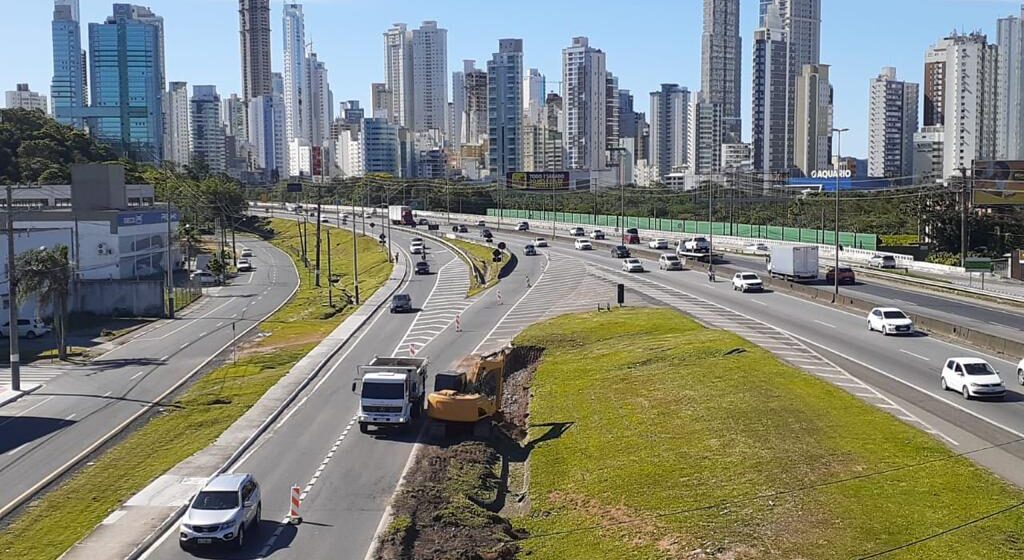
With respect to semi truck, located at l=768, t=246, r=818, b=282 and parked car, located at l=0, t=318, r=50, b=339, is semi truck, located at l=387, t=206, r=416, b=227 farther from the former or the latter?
parked car, located at l=0, t=318, r=50, b=339

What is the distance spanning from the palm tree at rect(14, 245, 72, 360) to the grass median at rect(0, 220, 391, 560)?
9.19m

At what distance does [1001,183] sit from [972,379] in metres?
66.4

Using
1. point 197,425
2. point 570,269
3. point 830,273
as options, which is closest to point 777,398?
point 197,425

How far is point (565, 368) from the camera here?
46.2 m

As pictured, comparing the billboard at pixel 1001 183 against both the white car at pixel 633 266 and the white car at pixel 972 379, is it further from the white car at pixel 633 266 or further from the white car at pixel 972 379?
the white car at pixel 972 379

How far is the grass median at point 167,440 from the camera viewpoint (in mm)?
26125

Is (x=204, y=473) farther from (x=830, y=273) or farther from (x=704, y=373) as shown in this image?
(x=830, y=273)

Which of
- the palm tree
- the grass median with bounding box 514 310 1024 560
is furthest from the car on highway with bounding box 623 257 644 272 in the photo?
the palm tree

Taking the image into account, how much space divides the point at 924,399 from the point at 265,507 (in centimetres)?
2035

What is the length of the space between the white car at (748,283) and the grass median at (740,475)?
87.3 feet

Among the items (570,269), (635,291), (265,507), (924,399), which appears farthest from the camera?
(570,269)

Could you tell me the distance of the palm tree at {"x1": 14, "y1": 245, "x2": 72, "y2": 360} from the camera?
55.5 meters

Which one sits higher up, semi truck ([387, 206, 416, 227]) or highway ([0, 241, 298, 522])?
semi truck ([387, 206, 416, 227])

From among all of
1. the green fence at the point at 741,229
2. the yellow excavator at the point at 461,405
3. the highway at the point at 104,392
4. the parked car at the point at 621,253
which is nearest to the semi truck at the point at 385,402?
the yellow excavator at the point at 461,405
